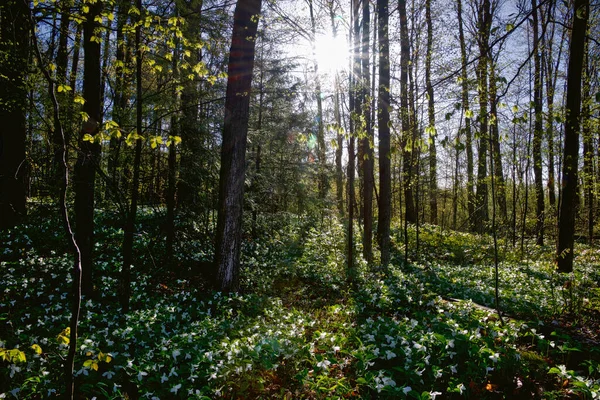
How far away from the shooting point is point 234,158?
7211 mm

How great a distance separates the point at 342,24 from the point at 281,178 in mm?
5969

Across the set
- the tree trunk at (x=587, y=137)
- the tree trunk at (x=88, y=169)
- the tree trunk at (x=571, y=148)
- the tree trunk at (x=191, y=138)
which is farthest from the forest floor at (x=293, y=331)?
the tree trunk at (x=587, y=137)

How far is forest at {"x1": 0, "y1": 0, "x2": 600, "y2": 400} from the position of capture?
3590 millimetres

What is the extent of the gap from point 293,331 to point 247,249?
6.26 metres

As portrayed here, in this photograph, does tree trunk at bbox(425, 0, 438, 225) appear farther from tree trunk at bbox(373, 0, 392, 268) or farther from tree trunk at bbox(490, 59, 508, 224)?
tree trunk at bbox(373, 0, 392, 268)

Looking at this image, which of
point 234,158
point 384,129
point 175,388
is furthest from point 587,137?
point 175,388

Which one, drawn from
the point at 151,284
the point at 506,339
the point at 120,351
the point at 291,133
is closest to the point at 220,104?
the point at 291,133

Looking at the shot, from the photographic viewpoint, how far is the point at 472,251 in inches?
494

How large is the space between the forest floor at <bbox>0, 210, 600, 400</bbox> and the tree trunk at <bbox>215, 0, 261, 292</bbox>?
0.65 m

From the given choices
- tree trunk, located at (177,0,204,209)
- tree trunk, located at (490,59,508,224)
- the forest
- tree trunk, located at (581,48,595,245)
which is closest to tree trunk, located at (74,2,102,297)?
the forest

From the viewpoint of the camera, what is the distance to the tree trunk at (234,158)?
282 inches

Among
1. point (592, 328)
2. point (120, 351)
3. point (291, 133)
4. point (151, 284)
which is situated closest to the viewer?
point (120, 351)

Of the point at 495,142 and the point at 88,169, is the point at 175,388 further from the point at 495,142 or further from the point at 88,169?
the point at 495,142

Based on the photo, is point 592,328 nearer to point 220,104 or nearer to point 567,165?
point 567,165
